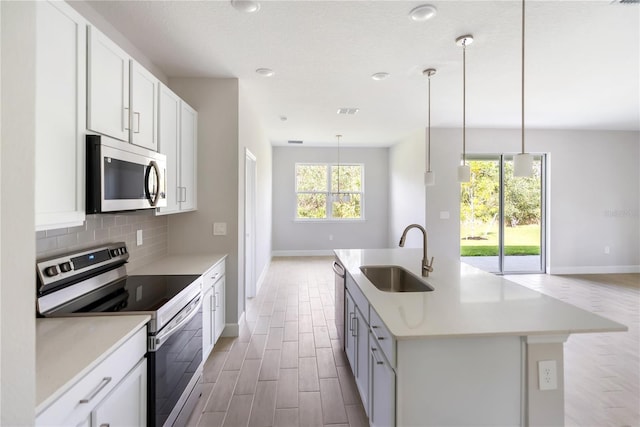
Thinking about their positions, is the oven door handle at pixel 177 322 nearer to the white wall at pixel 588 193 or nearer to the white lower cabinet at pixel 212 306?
the white lower cabinet at pixel 212 306

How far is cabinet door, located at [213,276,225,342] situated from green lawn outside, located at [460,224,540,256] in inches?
179

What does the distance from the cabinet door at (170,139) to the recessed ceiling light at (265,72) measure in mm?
852

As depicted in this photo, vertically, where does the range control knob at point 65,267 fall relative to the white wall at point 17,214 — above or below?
below

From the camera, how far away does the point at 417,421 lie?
1.34 m

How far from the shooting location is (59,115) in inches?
53.9

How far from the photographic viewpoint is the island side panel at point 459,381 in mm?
1334

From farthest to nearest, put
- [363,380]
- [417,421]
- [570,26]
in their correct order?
[570,26] → [363,380] → [417,421]

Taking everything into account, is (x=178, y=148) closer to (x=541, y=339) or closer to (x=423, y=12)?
(x=423, y=12)

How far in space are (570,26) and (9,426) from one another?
3578 millimetres

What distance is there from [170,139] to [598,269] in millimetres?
7631

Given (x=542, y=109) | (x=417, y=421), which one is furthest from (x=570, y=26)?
(x=417, y=421)

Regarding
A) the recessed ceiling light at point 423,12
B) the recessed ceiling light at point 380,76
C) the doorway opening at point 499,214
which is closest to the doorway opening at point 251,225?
the recessed ceiling light at point 380,76

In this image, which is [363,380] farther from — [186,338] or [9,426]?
[9,426]

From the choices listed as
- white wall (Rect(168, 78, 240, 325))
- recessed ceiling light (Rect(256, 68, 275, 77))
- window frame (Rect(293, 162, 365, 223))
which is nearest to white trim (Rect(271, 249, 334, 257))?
window frame (Rect(293, 162, 365, 223))
